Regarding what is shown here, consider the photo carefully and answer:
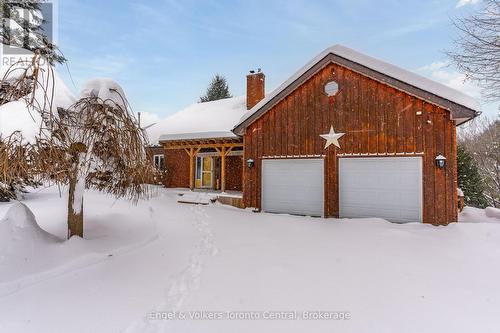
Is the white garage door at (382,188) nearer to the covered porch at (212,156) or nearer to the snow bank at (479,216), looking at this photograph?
the snow bank at (479,216)

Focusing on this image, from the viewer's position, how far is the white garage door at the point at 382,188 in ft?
26.4

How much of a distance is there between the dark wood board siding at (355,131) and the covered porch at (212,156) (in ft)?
7.51

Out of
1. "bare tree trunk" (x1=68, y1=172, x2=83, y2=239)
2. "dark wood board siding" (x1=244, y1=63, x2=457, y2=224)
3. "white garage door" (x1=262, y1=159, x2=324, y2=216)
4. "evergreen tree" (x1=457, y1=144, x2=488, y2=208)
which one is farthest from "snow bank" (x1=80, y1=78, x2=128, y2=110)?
"evergreen tree" (x1=457, y1=144, x2=488, y2=208)

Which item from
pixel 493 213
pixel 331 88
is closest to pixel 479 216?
pixel 493 213

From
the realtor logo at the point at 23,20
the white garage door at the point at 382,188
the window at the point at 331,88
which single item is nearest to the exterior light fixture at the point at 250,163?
the white garage door at the point at 382,188

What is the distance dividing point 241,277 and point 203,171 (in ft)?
39.4

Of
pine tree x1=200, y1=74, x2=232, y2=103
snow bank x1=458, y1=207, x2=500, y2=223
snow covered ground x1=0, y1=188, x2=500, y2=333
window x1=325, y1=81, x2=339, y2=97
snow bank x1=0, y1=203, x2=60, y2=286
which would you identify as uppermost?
pine tree x1=200, y1=74, x2=232, y2=103

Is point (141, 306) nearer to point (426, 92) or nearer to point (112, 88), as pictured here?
point (112, 88)

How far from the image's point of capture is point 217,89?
35.8 metres

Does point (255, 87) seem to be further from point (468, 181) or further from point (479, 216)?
point (468, 181)

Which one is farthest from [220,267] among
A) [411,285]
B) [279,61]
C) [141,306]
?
[279,61]

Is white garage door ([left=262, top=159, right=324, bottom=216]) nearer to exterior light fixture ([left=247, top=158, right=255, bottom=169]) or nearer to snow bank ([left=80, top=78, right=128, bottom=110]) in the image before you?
exterior light fixture ([left=247, top=158, right=255, bottom=169])

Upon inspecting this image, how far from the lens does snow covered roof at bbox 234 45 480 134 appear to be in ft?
24.6

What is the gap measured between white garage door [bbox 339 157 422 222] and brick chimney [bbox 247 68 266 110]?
8045mm
